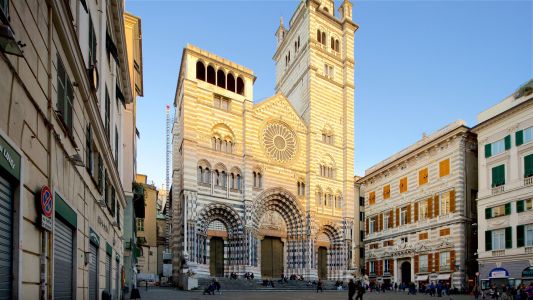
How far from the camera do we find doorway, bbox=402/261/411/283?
1660 inches

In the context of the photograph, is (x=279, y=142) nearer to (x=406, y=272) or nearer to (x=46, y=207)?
(x=406, y=272)

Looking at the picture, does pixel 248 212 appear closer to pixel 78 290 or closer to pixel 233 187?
pixel 233 187

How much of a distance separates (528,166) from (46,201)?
30.9 m

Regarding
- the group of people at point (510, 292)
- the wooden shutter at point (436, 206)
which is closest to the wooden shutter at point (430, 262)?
the wooden shutter at point (436, 206)

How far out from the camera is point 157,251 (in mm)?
62594

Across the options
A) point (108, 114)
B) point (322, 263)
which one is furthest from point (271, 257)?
point (108, 114)

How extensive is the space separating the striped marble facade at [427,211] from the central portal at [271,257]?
1082 centimetres

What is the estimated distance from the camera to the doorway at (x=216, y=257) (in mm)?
39281

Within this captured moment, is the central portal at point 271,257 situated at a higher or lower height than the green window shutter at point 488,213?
lower

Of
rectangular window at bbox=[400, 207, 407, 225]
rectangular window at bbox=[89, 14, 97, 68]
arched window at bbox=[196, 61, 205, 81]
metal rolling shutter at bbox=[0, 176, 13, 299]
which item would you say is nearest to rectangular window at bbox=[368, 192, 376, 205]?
rectangular window at bbox=[400, 207, 407, 225]

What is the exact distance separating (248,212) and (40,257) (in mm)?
34293

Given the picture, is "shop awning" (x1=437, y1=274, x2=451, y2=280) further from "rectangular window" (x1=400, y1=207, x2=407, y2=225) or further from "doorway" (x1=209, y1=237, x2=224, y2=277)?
"doorway" (x1=209, y1=237, x2=224, y2=277)

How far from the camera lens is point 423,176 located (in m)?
40.2

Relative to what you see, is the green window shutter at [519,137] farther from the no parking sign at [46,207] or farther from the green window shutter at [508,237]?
the no parking sign at [46,207]
